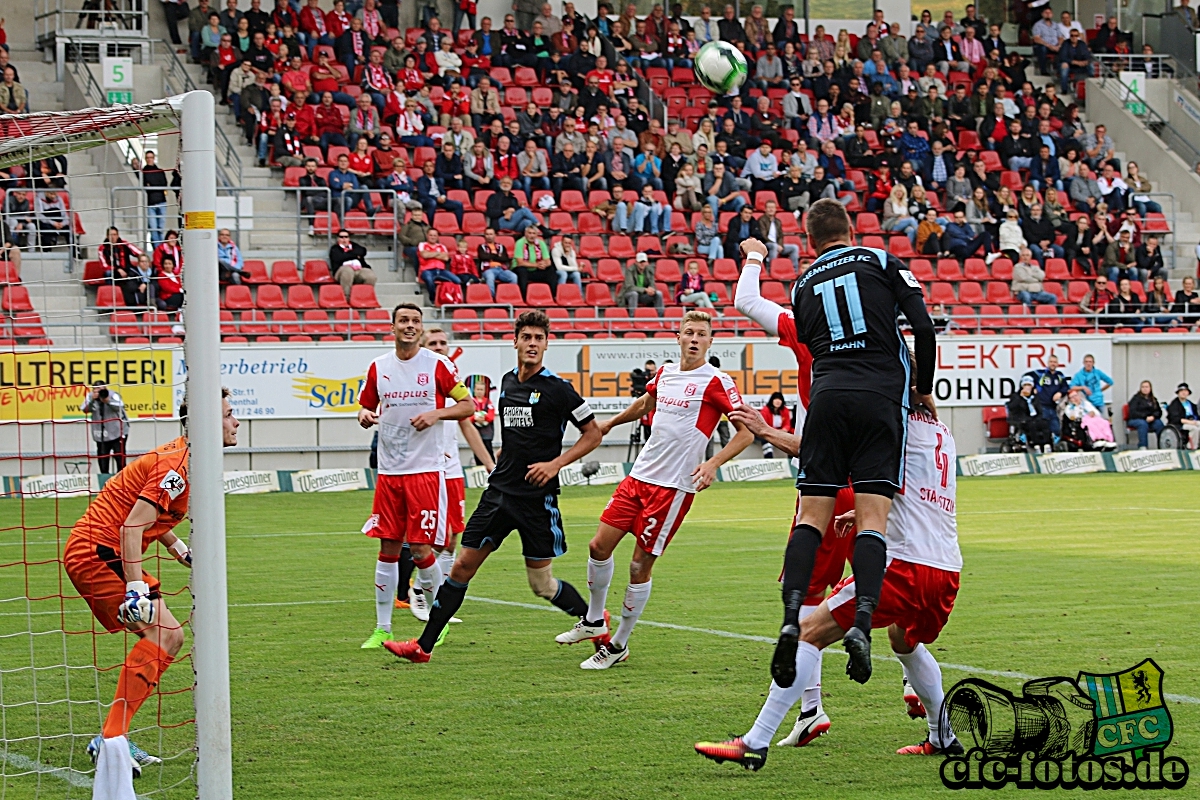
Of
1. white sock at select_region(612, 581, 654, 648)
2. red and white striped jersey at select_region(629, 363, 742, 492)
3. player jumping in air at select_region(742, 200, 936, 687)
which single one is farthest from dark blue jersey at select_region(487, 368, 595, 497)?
player jumping in air at select_region(742, 200, 936, 687)

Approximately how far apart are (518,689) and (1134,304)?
80.9 ft

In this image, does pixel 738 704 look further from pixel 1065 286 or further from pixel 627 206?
pixel 1065 286

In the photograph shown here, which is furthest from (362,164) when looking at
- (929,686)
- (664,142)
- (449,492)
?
(929,686)

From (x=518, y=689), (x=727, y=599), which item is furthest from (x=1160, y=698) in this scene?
(x=727, y=599)

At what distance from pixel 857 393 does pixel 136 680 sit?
3290 mm

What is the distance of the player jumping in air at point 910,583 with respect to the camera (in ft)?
20.6

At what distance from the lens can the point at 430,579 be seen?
37.3 ft

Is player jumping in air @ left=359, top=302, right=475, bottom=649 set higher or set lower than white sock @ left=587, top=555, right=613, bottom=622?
higher

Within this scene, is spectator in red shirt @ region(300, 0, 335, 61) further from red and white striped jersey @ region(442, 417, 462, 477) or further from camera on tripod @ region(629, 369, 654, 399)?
red and white striped jersey @ region(442, 417, 462, 477)

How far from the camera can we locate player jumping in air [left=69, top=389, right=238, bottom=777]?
20.4ft

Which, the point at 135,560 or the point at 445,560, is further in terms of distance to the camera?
the point at 445,560

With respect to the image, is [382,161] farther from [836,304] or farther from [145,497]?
[836,304]

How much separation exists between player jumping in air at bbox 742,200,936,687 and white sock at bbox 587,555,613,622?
308 cm

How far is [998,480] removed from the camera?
82.8 ft
